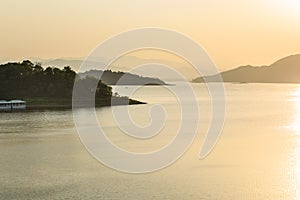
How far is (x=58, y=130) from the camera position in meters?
31.9

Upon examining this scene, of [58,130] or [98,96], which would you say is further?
[98,96]

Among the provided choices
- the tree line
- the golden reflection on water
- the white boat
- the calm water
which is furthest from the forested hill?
the golden reflection on water

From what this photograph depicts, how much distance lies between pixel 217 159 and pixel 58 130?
43.7ft

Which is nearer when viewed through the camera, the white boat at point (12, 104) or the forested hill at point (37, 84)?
the white boat at point (12, 104)

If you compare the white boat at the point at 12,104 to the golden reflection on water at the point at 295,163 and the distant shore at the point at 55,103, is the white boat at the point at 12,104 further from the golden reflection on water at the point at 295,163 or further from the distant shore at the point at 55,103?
the golden reflection on water at the point at 295,163

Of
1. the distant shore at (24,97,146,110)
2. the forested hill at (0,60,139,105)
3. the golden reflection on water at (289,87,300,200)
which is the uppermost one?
the forested hill at (0,60,139,105)

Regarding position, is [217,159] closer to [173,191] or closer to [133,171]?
[133,171]

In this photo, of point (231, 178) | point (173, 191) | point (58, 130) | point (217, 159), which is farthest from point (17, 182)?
point (58, 130)

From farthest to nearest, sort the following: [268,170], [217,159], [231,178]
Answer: [217,159], [268,170], [231,178]

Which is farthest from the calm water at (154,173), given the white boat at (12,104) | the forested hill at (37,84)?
the forested hill at (37,84)

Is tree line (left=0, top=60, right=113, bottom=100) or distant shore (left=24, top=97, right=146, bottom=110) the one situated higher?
tree line (left=0, top=60, right=113, bottom=100)

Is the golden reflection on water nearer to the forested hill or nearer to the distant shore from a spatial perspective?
the distant shore

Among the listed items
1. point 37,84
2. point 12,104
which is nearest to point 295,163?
point 12,104

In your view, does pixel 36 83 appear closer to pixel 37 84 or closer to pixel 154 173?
pixel 37 84
